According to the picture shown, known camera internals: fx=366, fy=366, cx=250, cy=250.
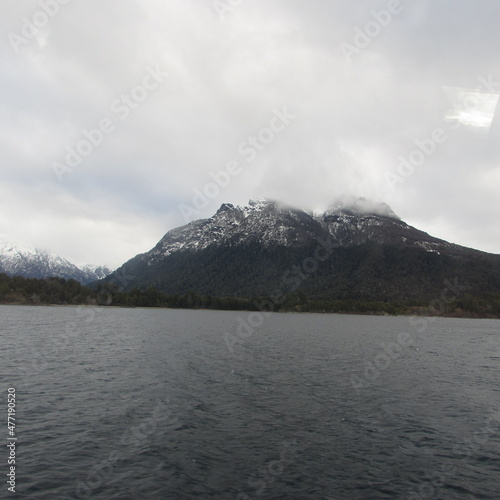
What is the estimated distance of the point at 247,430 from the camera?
31.5 meters

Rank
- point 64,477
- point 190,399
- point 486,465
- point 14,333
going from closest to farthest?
1. point 64,477
2. point 486,465
3. point 190,399
4. point 14,333

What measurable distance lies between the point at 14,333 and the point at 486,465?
9865 centimetres

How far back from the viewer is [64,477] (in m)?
22.3

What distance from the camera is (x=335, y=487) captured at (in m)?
22.5

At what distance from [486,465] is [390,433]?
7331 millimetres

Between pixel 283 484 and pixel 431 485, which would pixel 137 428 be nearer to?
pixel 283 484

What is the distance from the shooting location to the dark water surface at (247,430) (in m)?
22.7

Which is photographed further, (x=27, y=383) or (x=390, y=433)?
(x=27, y=383)

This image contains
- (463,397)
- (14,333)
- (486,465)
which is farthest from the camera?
(14,333)

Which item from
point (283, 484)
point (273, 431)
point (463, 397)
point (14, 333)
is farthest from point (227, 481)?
point (14, 333)

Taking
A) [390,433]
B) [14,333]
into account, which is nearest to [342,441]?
[390,433]

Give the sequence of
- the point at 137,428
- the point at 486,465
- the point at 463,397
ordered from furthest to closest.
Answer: the point at 463,397, the point at 137,428, the point at 486,465

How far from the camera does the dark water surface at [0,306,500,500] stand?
74.3 feet

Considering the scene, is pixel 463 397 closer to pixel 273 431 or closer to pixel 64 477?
pixel 273 431
